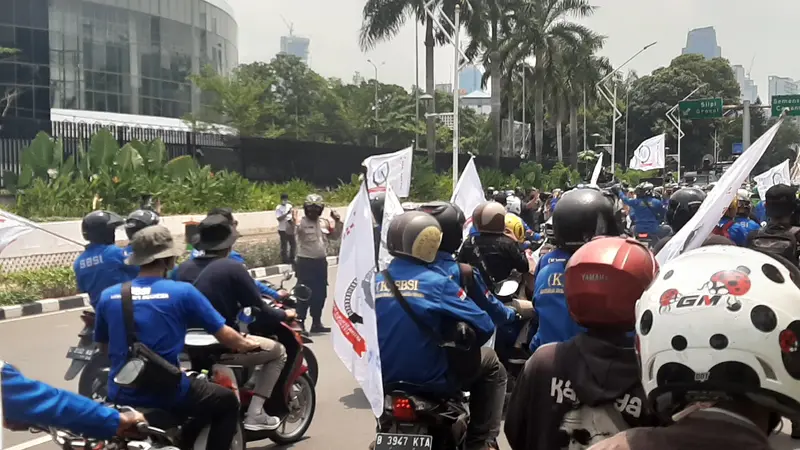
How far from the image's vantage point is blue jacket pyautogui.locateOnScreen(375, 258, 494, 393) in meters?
4.24

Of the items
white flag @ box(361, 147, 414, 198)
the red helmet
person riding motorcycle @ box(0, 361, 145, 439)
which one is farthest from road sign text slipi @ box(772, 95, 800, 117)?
person riding motorcycle @ box(0, 361, 145, 439)

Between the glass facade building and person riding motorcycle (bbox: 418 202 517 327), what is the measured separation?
A: 118 feet

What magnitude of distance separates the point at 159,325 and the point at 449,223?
82.4 inches

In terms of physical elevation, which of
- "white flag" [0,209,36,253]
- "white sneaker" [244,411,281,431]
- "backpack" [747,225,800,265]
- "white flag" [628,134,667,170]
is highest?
"white flag" [628,134,667,170]

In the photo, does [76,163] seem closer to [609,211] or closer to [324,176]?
[324,176]

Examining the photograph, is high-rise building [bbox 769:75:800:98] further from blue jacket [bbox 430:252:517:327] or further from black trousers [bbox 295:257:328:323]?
blue jacket [bbox 430:252:517:327]

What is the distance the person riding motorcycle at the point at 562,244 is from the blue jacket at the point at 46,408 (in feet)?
6.47

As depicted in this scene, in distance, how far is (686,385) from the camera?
1.78 m

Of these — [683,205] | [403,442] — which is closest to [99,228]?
[403,442]

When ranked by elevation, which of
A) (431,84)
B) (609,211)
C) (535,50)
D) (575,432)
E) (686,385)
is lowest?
(575,432)

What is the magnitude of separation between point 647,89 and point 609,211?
7318cm

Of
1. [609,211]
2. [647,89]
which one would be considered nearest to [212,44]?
[647,89]

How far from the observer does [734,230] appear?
24.5ft

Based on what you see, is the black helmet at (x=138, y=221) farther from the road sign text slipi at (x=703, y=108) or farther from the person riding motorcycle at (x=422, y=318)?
the road sign text slipi at (x=703, y=108)
